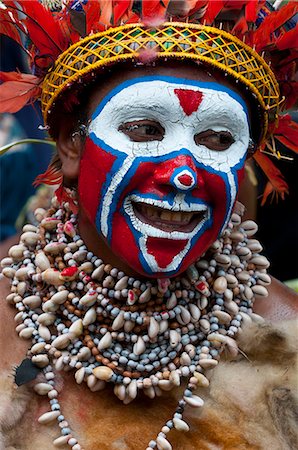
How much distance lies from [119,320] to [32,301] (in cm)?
32

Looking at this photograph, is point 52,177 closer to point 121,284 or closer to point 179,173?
point 121,284

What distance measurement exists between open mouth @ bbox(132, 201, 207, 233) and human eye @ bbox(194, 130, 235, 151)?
8.5 inches

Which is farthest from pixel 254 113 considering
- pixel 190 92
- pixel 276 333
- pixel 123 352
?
pixel 123 352

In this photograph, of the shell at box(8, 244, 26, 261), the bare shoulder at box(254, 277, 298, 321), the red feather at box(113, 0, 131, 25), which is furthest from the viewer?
the bare shoulder at box(254, 277, 298, 321)

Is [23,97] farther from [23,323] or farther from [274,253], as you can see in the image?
[274,253]

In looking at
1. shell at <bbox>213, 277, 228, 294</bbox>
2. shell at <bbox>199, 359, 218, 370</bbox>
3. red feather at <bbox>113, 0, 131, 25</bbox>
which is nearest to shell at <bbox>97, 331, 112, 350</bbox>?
shell at <bbox>199, 359, 218, 370</bbox>

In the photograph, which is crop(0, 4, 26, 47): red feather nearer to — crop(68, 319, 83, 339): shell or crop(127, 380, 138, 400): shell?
crop(68, 319, 83, 339): shell

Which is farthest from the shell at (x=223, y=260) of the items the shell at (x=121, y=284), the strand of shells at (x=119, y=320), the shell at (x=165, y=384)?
the shell at (x=165, y=384)

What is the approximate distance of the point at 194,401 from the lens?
2156 mm

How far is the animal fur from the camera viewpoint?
83.0 inches

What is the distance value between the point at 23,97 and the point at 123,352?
3.12 feet

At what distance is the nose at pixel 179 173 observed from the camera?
202 centimetres

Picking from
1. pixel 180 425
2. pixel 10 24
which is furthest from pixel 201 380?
pixel 10 24

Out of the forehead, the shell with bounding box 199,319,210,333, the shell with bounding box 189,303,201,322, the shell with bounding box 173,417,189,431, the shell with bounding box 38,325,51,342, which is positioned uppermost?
the forehead
